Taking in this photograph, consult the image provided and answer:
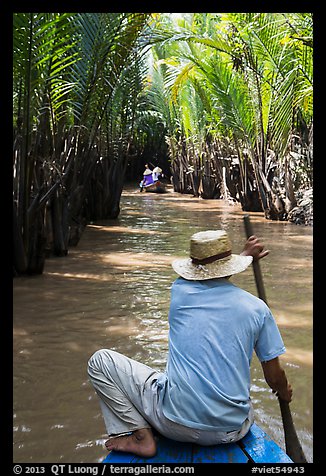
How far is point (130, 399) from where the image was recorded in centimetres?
247

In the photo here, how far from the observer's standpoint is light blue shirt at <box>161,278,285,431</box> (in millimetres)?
2264

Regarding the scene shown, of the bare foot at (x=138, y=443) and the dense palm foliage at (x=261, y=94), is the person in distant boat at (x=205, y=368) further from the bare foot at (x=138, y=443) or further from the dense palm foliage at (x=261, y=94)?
the dense palm foliage at (x=261, y=94)

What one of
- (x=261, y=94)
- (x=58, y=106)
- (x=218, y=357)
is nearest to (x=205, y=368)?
(x=218, y=357)

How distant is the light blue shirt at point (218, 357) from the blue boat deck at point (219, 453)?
0.09 metres

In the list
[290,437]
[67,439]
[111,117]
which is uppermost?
[111,117]

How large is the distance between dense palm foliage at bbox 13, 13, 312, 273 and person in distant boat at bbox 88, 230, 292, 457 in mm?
3935

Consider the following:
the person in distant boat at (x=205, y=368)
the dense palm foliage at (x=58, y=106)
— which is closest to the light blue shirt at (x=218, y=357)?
the person in distant boat at (x=205, y=368)

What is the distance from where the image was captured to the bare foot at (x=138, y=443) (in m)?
Answer: 2.29

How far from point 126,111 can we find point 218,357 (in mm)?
9917

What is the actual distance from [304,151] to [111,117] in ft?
11.3

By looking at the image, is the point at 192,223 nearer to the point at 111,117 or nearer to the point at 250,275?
the point at 111,117

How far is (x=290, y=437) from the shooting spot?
2.61m

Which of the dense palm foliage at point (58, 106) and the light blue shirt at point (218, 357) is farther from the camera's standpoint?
the dense palm foliage at point (58, 106)
